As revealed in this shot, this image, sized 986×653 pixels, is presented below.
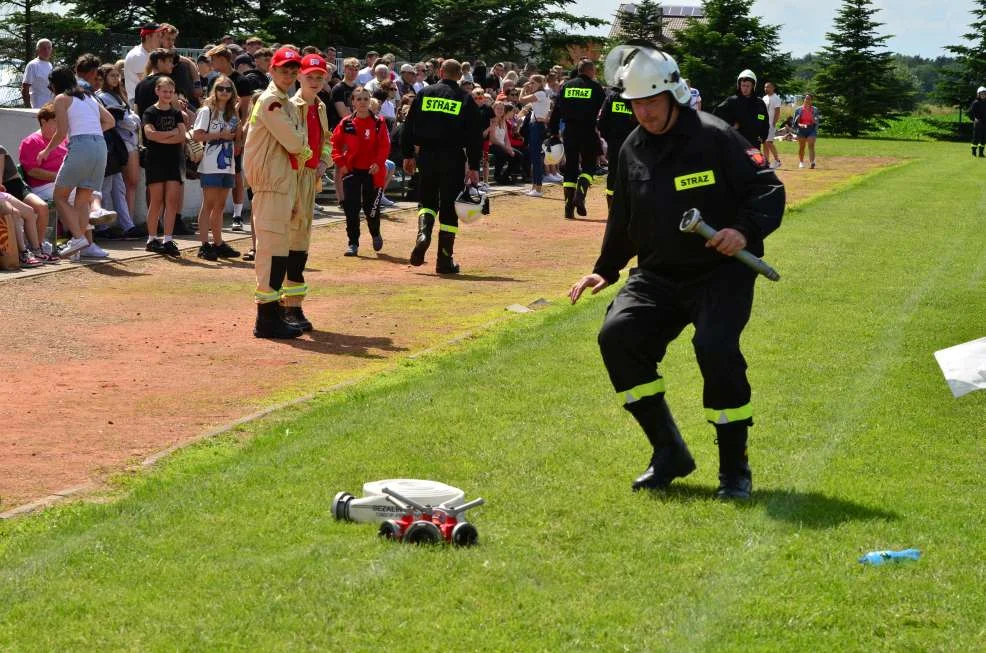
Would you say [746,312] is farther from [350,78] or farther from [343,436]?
[350,78]

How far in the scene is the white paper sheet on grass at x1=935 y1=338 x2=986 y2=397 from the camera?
23.5 ft

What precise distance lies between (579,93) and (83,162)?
841cm

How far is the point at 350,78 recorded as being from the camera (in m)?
18.7

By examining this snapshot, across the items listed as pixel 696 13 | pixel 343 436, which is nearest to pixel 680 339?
pixel 343 436

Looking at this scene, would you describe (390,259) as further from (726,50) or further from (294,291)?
(726,50)

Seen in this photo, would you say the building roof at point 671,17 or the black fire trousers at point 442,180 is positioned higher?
the building roof at point 671,17

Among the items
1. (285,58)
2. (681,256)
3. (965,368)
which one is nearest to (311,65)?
(285,58)

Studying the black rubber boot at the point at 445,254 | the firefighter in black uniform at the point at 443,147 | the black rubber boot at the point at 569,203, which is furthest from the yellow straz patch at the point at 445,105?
the black rubber boot at the point at 569,203

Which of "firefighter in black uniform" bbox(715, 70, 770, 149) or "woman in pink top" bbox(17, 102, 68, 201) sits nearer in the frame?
"woman in pink top" bbox(17, 102, 68, 201)

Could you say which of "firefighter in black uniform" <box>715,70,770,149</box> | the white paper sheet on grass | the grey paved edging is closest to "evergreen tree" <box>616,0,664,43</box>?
"firefighter in black uniform" <box>715,70,770,149</box>

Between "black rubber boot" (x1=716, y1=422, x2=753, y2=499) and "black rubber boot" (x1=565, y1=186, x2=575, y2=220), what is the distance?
15.2 m

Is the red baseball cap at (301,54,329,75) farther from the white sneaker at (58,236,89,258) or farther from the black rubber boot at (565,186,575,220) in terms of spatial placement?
the black rubber boot at (565,186,575,220)

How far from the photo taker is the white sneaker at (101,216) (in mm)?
15250

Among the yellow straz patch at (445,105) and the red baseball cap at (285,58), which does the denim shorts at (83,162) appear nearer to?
the yellow straz patch at (445,105)
